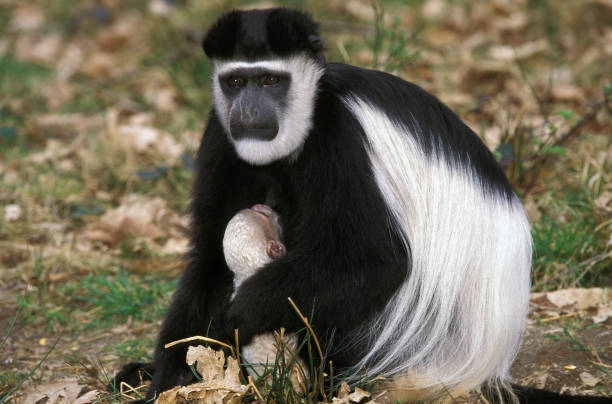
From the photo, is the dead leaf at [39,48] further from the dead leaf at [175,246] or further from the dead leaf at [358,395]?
the dead leaf at [358,395]

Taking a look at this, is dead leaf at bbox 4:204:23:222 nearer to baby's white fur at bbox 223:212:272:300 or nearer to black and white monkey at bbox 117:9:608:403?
black and white monkey at bbox 117:9:608:403

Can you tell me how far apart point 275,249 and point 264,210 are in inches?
6.4

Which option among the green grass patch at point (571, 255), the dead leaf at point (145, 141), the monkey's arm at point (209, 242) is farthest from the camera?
the dead leaf at point (145, 141)

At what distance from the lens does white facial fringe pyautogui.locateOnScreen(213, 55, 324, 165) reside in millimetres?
2570

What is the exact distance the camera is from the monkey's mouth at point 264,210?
271cm

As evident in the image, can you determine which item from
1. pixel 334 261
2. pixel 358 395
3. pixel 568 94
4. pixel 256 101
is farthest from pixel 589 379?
pixel 568 94

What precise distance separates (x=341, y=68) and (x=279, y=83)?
23 centimetres

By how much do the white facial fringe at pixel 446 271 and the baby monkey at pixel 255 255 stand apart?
270 millimetres

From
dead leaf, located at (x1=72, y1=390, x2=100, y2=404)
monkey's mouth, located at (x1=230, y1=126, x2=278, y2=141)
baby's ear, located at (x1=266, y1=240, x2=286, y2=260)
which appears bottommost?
dead leaf, located at (x1=72, y1=390, x2=100, y2=404)

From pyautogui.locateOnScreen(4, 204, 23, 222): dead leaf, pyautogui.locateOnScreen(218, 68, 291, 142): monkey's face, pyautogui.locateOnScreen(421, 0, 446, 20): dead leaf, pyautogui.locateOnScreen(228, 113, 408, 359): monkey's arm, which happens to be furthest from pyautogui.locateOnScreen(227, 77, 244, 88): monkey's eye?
pyautogui.locateOnScreen(421, 0, 446, 20): dead leaf

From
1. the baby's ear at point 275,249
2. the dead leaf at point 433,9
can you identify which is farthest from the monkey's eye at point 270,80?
the dead leaf at point 433,9

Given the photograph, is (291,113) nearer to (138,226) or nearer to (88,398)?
(88,398)

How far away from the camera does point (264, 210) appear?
8.95 feet

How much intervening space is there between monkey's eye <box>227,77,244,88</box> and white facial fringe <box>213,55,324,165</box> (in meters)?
0.04
